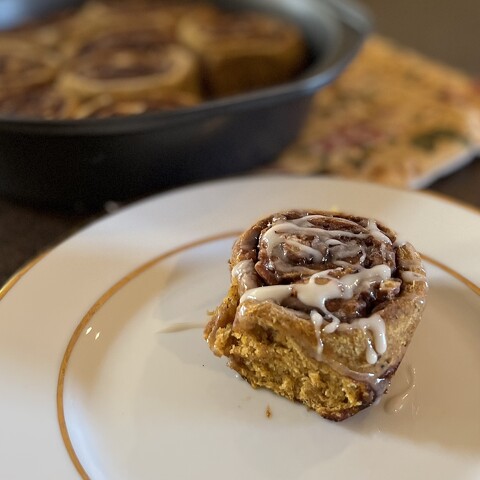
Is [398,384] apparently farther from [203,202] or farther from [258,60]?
[258,60]

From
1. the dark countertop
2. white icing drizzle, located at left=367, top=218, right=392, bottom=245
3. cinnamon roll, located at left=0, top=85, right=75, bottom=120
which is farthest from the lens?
cinnamon roll, located at left=0, top=85, right=75, bottom=120

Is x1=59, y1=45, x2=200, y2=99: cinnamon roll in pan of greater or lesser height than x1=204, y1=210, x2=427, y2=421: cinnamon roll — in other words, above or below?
below

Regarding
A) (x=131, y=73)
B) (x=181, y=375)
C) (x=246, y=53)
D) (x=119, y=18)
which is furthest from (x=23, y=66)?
(x=181, y=375)

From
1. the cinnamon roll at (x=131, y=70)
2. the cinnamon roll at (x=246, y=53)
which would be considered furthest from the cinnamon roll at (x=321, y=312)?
the cinnamon roll at (x=246, y=53)

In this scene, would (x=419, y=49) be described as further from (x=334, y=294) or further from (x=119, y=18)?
(x=334, y=294)

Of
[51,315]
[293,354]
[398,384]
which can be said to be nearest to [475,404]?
[398,384]

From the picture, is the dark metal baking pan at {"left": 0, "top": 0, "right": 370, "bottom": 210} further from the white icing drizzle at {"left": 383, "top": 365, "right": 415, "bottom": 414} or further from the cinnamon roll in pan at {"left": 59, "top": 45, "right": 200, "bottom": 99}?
the white icing drizzle at {"left": 383, "top": 365, "right": 415, "bottom": 414}

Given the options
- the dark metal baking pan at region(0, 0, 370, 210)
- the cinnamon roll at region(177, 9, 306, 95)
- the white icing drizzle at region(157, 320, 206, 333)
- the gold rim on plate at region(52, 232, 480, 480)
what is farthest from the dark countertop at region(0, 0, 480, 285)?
the cinnamon roll at region(177, 9, 306, 95)
